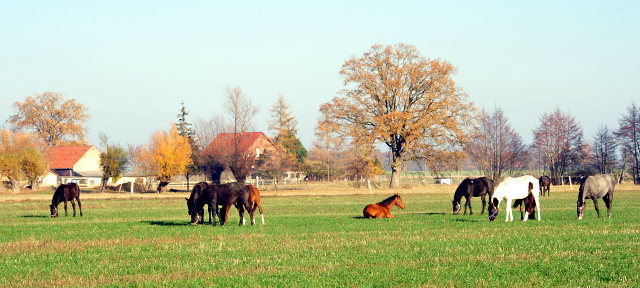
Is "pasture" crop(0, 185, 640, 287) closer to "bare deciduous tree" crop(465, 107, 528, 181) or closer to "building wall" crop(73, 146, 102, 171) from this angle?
"bare deciduous tree" crop(465, 107, 528, 181)

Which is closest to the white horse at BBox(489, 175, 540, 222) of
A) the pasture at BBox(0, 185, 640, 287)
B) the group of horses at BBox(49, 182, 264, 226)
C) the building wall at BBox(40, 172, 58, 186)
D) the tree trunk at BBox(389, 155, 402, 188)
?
the pasture at BBox(0, 185, 640, 287)

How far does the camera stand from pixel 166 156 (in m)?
67.7

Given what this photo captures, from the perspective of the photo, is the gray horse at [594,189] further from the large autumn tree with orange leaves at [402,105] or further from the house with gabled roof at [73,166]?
the house with gabled roof at [73,166]

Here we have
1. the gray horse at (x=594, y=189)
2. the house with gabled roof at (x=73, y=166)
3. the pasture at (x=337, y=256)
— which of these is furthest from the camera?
the house with gabled roof at (x=73, y=166)

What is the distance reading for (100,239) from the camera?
15289mm

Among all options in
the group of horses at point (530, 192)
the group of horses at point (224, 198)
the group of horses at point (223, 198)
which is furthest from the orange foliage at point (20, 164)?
the group of horses at point (530, 192)

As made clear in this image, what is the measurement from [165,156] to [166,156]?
0.32 m

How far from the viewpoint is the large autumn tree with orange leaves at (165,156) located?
67.6 meters

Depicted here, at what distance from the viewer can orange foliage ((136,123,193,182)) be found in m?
67.6

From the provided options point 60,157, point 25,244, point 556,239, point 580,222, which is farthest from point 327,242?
point 60,157

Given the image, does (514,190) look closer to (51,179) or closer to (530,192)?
(530,192)

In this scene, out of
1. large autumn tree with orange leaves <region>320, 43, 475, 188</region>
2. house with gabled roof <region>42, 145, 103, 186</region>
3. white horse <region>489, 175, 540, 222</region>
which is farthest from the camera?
house with gabled roof <region>42, 145, 103, 186</region>

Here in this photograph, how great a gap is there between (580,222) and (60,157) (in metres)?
93.5

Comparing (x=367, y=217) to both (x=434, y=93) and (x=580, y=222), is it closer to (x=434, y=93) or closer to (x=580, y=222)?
(x=580, y=222)
